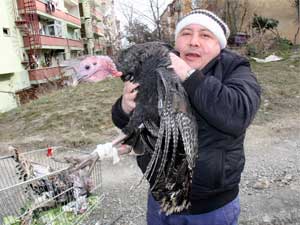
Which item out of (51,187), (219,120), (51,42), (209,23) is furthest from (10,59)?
(219,120)

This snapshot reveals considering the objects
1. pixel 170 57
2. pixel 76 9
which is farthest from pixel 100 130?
pixel 76 9

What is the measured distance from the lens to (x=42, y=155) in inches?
107

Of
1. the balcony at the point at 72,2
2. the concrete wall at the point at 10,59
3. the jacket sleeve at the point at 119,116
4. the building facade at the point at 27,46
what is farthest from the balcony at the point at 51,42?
the jacket sleeve at the point at 119,116

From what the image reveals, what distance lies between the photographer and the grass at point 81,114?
4.64 m

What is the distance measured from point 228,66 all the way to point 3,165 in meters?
2.10

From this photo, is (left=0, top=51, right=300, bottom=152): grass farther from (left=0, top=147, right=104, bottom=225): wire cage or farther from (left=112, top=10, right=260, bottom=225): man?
(left=112, top=10, right=260, bottom=225): man

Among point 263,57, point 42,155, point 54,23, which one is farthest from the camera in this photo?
point 54,23

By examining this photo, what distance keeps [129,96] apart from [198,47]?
33 centimetres

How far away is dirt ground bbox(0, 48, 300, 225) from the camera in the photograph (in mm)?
2789

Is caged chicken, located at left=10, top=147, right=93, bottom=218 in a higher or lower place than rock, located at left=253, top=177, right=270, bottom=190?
A: higher

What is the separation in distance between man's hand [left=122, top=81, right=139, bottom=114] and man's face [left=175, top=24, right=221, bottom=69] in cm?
23

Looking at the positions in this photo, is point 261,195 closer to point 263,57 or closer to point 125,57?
point 125,57

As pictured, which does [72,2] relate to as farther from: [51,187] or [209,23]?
[209,23]

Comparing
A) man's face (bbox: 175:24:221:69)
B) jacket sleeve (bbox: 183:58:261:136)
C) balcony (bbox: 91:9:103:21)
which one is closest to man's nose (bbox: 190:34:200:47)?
man's face (bbox: 175:24:221:69)
